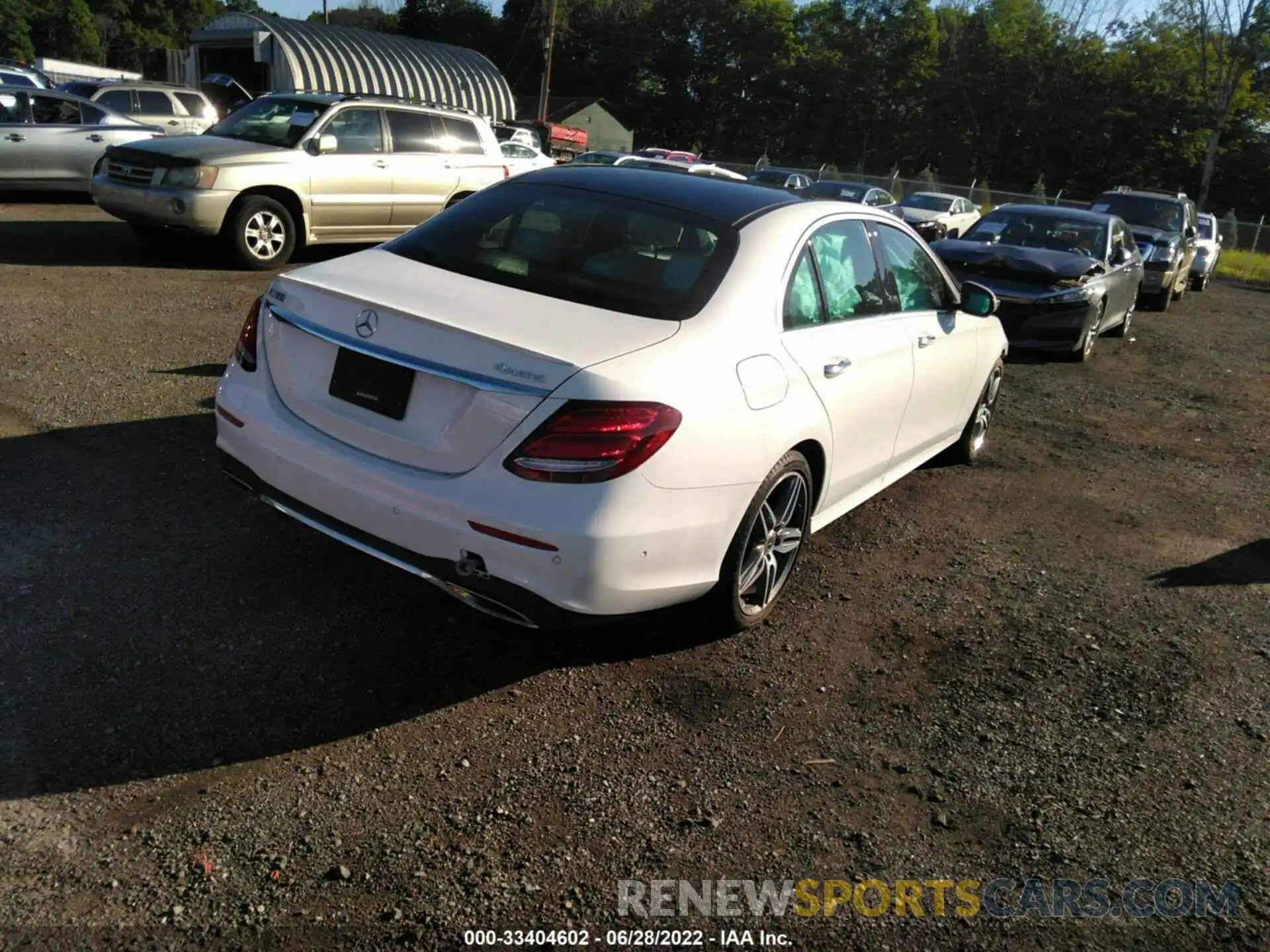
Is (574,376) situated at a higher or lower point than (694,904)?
higher

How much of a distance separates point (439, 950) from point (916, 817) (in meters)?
1.49

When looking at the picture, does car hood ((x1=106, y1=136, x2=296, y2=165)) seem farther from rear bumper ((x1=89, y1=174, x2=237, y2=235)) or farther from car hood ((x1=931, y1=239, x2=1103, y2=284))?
car hood ((x1=931, y1=239, x2=1103, y2=284))

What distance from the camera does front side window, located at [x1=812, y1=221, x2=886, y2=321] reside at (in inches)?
172

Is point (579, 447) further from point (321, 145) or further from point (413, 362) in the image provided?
point (321, 145)

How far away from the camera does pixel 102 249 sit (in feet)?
36.8

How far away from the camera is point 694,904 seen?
2.74 meters

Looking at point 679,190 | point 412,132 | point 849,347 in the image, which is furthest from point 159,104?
point 849,347

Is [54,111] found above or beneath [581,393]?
above

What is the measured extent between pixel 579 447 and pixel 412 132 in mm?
9762

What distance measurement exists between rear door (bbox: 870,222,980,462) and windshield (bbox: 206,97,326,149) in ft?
25.1

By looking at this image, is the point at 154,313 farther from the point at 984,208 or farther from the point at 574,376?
the point at 984,208

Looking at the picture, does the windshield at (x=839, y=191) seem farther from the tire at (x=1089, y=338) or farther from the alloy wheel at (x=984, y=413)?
the alloy wheel at (x=984, y=413)

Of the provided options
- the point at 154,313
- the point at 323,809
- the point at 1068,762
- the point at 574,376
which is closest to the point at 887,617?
the point at 1068,762

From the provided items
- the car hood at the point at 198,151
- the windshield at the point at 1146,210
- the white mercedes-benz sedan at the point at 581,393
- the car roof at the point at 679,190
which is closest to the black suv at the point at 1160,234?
the windshield at the point at 1146,210
